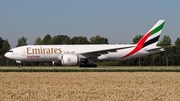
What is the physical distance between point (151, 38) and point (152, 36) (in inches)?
18.1

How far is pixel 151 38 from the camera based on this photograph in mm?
53375

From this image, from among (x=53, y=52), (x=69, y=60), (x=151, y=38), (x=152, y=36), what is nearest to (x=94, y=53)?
(x=69, y=60)

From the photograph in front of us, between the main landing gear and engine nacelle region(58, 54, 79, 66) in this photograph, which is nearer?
engine nacelle region(58, 54, 79, 66)

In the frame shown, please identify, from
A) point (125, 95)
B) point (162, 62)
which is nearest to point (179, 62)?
point (162, 62)

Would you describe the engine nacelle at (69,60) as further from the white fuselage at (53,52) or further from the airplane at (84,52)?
the white fuselage at (53,52)

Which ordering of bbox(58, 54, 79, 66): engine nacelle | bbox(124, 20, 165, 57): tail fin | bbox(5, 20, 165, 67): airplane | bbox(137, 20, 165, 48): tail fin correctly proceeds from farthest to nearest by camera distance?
bbox(137, 20, 165, 48): tail fin < bbox(124, 20, 165, 57): tail fin < bbox(5, 20, 165, 67): airplane < bbox(58, 54, 79, 66): engine nacelle

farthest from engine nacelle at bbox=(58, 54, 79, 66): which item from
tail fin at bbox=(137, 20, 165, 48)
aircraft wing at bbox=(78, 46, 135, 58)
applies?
tail fin at bbox=(137, 20, 165, 48)

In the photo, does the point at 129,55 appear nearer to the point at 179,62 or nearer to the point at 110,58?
the point at 110,58

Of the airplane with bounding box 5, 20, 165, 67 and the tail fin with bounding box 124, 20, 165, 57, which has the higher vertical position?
the tail fin with bounding box 124, 20, 165, 57

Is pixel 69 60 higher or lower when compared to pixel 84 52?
lower

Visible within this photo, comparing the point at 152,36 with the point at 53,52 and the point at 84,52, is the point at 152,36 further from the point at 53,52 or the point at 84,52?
the point at 53,52

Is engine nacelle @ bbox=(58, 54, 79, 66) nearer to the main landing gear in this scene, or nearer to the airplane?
the airplane

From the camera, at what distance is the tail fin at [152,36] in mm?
52844

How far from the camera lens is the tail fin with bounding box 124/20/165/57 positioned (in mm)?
52594
